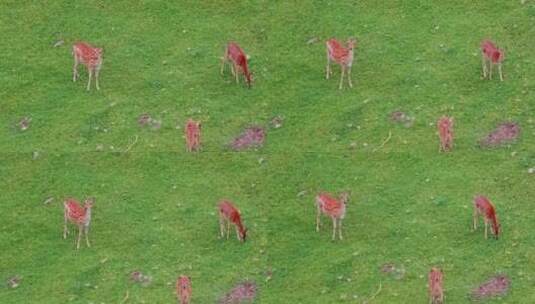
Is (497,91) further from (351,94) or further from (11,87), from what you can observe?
(11,87)

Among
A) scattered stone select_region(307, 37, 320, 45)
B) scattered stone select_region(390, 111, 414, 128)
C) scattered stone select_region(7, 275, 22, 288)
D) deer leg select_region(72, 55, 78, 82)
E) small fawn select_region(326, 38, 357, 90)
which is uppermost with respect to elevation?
small fawn select_region(326, 38, 357, 90)

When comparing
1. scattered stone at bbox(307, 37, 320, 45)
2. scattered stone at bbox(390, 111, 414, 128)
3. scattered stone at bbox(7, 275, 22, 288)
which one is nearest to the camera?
scattered stone at bbox(7, 275, 22, 288)

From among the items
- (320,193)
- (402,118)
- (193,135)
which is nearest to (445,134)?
(402,118)

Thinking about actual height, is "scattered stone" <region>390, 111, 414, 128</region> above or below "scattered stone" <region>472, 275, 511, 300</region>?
above

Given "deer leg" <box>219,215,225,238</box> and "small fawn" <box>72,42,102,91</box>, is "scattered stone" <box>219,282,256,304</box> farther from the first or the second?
"small fawn" <box>72,42,102,91</box>

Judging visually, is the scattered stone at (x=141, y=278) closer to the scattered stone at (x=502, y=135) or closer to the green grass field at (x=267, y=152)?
the green grass field at (x=267, y=152)

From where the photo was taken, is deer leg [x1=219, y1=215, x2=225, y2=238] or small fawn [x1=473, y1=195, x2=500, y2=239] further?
deer leg [x1=219, y1=215, x2=225, y2=238]

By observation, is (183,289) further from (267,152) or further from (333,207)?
(267,152)

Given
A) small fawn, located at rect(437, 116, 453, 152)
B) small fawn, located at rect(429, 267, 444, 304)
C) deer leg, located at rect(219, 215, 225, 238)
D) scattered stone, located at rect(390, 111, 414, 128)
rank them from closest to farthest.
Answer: small fawn, located at rect(429, 267, 444, 304), deer leg, located at rect(219, 215, 225, 238), small fawn, located at rect(437, 116, 453, 152), scattered stone, located at rect(390, 111, 414, 128)

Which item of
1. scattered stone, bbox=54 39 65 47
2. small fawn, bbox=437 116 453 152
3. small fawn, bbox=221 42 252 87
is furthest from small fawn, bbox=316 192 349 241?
scattered stone, bbox=54 39 65 47
